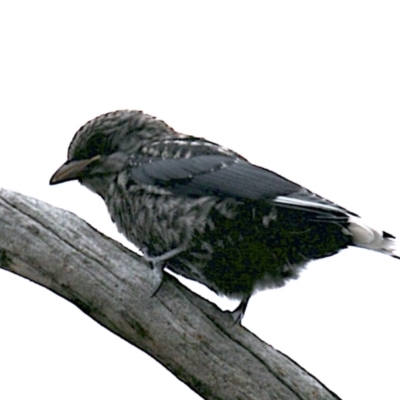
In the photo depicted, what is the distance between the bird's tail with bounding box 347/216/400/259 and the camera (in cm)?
428

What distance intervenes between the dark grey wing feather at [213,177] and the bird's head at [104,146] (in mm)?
194

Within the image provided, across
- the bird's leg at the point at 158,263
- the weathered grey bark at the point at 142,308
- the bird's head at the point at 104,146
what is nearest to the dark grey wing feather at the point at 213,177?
the bird's head at the point at 104,146

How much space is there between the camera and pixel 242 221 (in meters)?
4.45

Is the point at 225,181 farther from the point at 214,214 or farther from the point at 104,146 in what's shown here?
the point at 104,146

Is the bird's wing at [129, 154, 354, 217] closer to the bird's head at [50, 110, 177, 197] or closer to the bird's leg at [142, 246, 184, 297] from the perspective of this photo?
the bird's head at [50, 110, 177, 197]

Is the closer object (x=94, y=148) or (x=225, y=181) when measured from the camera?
(x=225, y=181)

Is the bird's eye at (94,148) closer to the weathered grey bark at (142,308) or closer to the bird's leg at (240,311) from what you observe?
the weathered grey bark at (142,308)

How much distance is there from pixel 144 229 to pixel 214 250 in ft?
1.37

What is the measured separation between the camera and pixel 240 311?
14.9 feet

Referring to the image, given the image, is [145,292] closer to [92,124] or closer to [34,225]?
[34,225]

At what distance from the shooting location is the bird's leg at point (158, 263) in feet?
14.3

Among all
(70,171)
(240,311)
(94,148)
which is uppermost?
(94,148)

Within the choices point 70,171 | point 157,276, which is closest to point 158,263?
point 157,276

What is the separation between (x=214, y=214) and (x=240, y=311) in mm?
516
